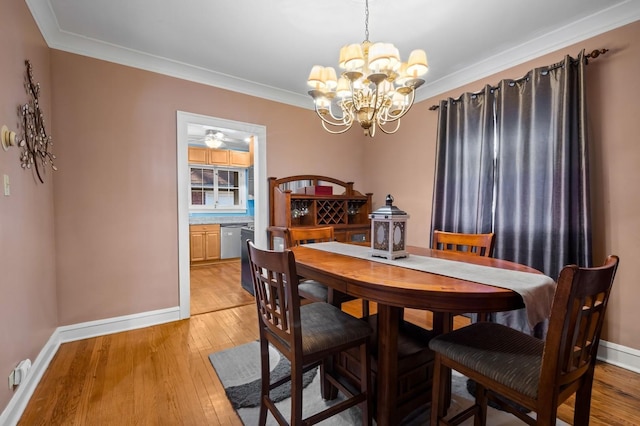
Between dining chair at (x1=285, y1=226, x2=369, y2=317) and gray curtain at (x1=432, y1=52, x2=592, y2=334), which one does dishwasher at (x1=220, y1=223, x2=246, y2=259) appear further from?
gray curtain at (x1=432, y1=52, x2=592, y2=334)

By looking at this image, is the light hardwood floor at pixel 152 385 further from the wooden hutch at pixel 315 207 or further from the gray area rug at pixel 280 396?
the wooden hutch at pixel 315 207

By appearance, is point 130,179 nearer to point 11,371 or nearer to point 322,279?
point 11,371

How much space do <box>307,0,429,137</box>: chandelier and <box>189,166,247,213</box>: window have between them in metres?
4.43

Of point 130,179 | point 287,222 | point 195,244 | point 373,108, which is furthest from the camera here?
point 195,244

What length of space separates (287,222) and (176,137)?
141 cm

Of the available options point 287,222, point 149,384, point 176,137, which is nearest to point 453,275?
point 149,384

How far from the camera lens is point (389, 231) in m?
1.60

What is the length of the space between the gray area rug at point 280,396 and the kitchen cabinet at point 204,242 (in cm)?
341

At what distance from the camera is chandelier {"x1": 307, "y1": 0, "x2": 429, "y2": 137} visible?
1616 millimetres

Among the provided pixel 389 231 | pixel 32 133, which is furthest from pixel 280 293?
pixel 32 133

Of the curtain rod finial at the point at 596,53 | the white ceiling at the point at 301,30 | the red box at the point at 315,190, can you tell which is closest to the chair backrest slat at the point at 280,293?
the white ceiling at the point at 301,30

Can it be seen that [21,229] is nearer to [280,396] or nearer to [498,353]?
[280,396]

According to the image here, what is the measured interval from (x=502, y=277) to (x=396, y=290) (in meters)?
0.52

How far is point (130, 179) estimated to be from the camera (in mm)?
2643
